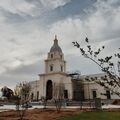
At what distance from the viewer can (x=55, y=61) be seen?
75812 millimetres

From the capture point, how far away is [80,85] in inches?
3000

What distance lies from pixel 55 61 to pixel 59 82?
24.6 ft

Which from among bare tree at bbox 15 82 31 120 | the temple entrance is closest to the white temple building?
the temple entrance

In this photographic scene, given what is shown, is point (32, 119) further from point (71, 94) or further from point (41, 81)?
point (41, 81)

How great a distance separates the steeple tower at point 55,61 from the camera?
2970 inches

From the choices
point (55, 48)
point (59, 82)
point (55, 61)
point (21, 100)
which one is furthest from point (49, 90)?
point (21, 100)

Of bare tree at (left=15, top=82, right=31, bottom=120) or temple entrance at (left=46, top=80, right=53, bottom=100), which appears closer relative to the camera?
bare tree at (left=15, top=82, right=31, bottom=120)

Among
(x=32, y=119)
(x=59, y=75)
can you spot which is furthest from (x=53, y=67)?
(x=32, y=119)

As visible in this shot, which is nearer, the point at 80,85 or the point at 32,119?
the point at 32,119

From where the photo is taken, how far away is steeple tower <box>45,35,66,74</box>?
75438 millimetres

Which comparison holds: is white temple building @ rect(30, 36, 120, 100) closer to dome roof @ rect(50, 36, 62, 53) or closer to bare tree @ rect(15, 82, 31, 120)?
dome roof @ rect(50, 36, 62, 53)

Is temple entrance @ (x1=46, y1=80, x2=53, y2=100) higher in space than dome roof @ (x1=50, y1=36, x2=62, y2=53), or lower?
lower

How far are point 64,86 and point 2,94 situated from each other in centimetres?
2920

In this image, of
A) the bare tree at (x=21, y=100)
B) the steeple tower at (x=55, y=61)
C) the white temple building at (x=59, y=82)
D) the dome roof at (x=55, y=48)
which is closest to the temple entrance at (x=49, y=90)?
the white temple building at (x=59, y=82)
